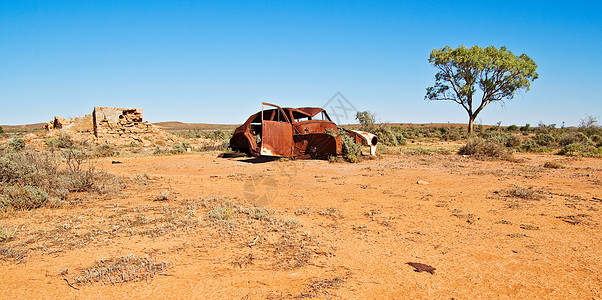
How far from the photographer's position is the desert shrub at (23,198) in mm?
5305

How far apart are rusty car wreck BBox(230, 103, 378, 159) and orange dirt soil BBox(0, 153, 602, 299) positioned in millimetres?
3742

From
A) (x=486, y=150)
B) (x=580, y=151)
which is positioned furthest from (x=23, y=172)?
(x=580, y=151)

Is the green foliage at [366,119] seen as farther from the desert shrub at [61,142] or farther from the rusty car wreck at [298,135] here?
the desert shrub at [61,142]

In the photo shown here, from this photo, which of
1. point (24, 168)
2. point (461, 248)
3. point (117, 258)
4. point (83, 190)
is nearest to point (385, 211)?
point (461, 248)

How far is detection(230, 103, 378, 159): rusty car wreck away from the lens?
11211 millimetres

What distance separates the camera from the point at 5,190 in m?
5.49

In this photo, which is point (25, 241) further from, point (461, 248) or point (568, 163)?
point (568, 163)

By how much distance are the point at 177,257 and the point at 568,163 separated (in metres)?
12.1

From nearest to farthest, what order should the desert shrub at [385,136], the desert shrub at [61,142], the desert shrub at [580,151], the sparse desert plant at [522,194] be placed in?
the sparse desert plant at [522,194] → the desert shrub at [580,151] → the desert shrub at [385,136] → the desert shrub at [61,142]

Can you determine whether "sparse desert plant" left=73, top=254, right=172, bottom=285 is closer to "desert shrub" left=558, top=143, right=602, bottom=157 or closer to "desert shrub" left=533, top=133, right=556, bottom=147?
"desert shrub" left=558, top=143, right=602, bottom=157

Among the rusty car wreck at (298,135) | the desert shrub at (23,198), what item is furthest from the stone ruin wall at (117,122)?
the desert shrub at (23,198)

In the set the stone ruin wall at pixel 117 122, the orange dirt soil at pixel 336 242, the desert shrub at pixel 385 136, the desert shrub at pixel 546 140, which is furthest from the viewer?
the stone ruin wall at pixel 117 122

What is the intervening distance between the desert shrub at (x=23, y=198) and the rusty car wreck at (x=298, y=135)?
6155mm

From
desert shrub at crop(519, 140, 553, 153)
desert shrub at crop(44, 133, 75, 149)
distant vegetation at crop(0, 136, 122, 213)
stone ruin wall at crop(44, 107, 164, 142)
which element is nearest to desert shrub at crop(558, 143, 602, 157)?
desert shrub at crop(519, 140, 553, 153)
